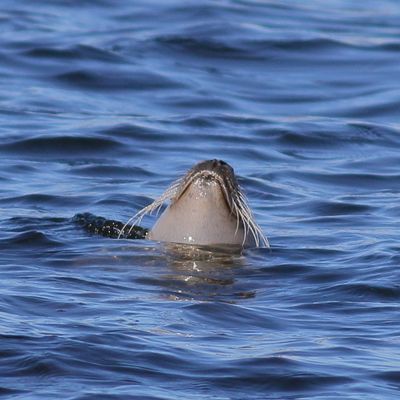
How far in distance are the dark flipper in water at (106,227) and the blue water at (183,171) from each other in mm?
126

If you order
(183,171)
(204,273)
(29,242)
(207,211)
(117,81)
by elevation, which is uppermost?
(117,81)

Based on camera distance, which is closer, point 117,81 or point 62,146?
point 62,146

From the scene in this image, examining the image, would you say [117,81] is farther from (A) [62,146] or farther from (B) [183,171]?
(B) [183,171]

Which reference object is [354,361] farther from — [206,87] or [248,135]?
[206,87]

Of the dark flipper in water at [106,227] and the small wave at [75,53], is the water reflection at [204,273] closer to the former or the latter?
the dark flipper in water at [106,227]

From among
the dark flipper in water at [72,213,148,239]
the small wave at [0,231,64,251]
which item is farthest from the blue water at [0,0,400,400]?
the dark flipper in water at [72,213,148,239]

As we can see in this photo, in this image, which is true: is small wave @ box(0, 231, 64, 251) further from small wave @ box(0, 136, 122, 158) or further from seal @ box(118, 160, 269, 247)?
small wave @ box(0, 136, 122, 158)

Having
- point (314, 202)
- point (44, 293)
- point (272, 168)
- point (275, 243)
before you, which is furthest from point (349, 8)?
point (44, 293)

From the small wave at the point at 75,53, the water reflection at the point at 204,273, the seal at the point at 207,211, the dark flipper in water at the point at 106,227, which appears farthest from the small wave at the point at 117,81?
the water reflection at the point at 204,273

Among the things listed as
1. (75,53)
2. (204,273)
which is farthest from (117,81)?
(204,273)

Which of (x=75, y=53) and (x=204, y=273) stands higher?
(x=75, y=53)

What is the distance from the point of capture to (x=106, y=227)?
392 inches

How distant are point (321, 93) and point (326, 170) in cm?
380

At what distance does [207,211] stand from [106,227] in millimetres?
1096
